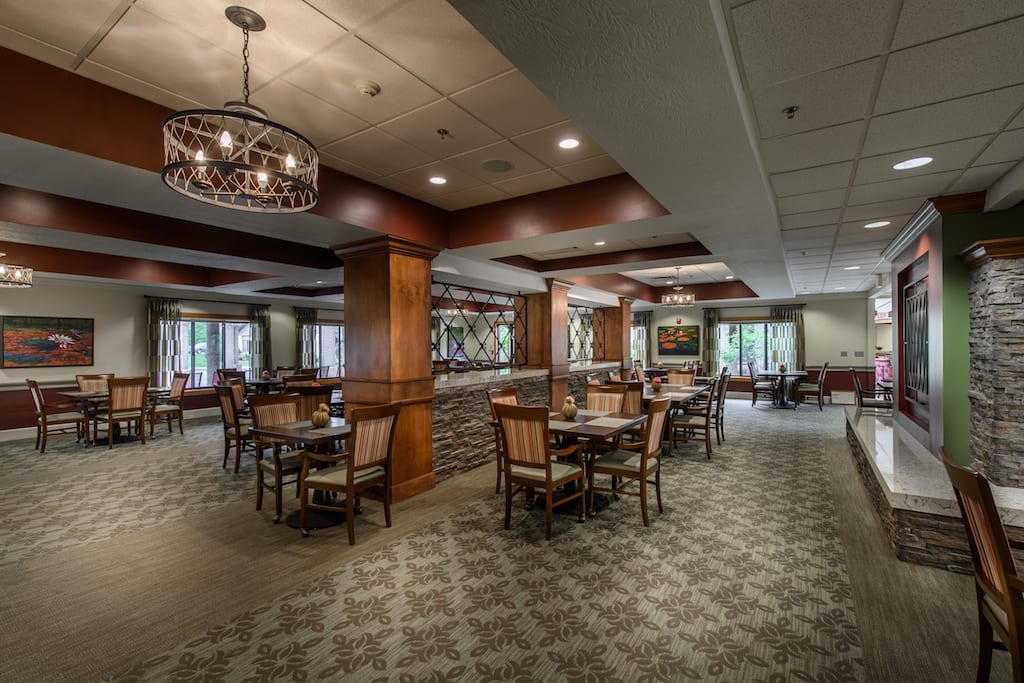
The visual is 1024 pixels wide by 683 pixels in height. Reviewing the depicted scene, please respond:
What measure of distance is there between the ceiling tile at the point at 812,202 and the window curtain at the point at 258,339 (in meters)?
10.3

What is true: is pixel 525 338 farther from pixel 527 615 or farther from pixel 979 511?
pixel 979 511

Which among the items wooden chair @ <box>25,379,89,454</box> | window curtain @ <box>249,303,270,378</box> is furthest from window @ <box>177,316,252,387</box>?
wooden chair @ <box>25,379,89,454</box>

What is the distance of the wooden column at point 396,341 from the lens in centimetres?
413

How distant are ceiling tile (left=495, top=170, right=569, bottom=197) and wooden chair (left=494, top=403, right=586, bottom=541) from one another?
74.3 inches

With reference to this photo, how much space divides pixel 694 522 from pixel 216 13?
4270 mm

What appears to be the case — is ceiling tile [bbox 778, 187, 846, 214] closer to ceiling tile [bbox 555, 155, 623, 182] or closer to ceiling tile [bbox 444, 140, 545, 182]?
ceiling tile [bbox 555, 155, 623, 182]

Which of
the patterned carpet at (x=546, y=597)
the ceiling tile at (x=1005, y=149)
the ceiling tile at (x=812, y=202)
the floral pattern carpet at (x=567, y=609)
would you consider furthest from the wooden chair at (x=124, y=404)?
the ceiling tile at (x=1005, y=149)

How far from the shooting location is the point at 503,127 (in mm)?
2824

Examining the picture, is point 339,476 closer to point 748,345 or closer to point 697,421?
point 697,421

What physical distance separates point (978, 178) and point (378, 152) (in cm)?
434

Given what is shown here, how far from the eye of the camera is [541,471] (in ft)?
11.5

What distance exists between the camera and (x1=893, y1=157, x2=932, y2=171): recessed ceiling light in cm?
291

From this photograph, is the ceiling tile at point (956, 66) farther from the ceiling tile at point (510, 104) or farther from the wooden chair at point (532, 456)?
the wooden chair at point (532, 456)

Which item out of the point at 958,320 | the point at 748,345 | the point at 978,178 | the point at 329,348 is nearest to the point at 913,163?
the point at 978,178
